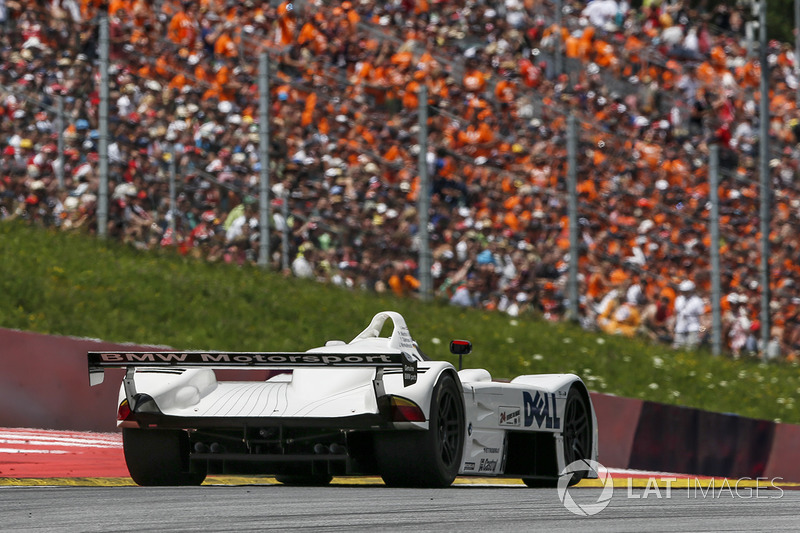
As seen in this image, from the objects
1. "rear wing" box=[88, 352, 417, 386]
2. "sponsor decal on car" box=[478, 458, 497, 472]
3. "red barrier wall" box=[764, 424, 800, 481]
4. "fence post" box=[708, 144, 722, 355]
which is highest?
"fence post" box=[708, 144, 722, 355]

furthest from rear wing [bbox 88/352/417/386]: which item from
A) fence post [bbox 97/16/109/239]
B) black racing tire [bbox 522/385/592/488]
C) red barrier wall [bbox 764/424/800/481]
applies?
red barrier wall [bbox 764/424/800/481]

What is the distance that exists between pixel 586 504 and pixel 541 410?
5.02ft

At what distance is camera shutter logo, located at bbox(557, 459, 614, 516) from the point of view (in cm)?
512

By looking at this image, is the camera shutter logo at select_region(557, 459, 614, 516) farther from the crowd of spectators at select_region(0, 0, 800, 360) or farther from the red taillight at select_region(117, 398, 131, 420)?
the crowd of spectators at select_region(0, 0, 800, 360)

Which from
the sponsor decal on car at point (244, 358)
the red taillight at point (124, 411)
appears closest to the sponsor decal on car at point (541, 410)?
the sponsor decal on car at point (244, 358)

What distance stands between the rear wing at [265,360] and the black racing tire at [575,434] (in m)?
1.74

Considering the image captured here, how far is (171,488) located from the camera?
5.70 metres

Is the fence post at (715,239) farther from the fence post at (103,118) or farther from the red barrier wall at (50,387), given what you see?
the red barrier wall at (50,387)

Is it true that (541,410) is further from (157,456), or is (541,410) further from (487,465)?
(157,456)

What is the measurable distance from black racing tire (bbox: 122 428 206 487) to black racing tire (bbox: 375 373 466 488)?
2.76 ft

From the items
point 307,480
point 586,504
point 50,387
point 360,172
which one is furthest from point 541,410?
point 360,172

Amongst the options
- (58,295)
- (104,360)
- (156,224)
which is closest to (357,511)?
(104,360)

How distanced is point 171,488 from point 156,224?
7.09 meters

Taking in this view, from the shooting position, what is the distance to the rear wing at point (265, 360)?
5.69 metres
